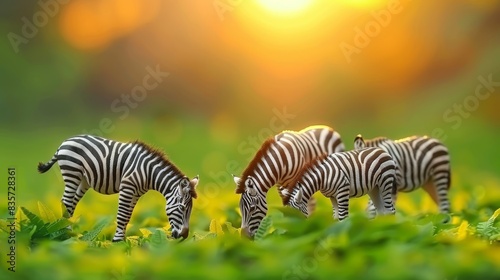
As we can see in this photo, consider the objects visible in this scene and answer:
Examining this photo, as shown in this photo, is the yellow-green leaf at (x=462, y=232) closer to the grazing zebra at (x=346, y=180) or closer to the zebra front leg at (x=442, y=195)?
the grazing zebra at (x=346, y=180)

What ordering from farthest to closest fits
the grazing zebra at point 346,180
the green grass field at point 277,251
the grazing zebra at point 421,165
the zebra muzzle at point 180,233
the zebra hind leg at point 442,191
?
the zebra hind leg at point 442,191 < the grazing zebra at point 421,165 < the grazing zebra at point 346,180 < the zebra muzzle at point 180,233 < the green grass field at point 277,251

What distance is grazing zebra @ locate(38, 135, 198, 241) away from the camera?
142 inches

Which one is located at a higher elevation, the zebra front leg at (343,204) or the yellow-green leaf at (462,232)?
the zebra front leg at (343,204)

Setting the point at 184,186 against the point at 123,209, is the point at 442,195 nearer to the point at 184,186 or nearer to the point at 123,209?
the point at 184,186

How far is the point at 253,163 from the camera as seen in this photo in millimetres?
3834

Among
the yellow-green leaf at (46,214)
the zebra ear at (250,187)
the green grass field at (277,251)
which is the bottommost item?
the green grass field at (277,251)

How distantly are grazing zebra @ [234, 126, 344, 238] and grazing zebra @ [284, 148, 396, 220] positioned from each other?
0.56 ft

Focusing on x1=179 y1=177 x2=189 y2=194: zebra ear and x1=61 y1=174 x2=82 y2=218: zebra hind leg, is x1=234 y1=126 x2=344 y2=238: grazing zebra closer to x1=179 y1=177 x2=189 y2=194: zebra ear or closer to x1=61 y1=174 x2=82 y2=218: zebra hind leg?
x1=179 y1=177 x2=189 y2=194: zebra ear

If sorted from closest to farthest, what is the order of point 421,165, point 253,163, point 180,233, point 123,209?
1. point 180,233
2. point 123,209
3. point 253,163
4. point 421,165

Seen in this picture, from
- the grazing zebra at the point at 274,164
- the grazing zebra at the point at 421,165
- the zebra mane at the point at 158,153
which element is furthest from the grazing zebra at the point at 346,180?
the grazing zebra at the point at 421,165

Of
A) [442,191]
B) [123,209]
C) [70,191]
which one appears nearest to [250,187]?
[123,209]

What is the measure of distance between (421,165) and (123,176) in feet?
A: 7.07

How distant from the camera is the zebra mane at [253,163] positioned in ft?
12.1

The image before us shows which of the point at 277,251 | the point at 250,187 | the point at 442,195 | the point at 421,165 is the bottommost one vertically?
the point at 277,251
